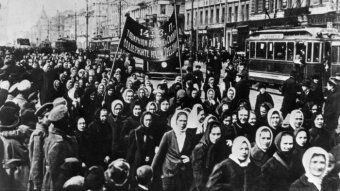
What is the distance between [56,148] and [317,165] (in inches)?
81.7

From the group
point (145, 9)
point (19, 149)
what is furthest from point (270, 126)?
point (145, 9)

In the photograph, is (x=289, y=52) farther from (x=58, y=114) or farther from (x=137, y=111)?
(x=58, y=114)

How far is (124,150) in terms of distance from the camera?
15.0 feet

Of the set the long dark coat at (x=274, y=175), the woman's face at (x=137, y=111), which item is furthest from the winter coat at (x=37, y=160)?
the long dark coat at (x=274, y=175)

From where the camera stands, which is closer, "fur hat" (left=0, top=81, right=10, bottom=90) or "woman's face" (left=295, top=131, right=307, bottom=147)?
"woman's face" (left=295, top=131, right=307, bottom=147)

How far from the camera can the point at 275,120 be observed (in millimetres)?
4582

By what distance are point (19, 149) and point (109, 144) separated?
789 mm

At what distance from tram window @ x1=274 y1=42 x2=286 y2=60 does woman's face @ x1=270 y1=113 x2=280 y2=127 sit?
4.83 m

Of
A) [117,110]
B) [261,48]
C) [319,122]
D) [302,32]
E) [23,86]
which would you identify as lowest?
[319,122]

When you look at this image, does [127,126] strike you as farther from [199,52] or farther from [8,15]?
[199,52]

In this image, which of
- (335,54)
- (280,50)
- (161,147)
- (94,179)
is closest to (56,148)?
(94,179)

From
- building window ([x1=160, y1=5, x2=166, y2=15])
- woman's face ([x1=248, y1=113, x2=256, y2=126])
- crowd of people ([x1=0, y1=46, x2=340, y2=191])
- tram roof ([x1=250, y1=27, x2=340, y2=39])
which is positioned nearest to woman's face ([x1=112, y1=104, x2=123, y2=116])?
crowd of people ([x1=0, y1=46, x2=340, y2=191])

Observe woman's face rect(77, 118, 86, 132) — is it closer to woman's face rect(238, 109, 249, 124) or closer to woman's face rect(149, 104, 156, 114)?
woman's face rect(149, 104, 156, 114)

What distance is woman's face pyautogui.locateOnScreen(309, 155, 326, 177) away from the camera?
401cm
